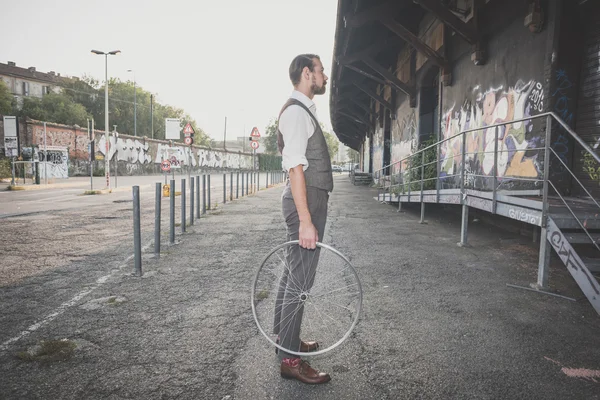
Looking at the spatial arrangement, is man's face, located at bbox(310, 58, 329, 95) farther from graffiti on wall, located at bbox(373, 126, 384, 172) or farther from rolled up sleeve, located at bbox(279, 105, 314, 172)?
graffiti on wall, located at bbox(373, 126, 384, 172)

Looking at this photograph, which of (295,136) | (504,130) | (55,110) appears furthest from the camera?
(55,110)

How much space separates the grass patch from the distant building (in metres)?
80.3

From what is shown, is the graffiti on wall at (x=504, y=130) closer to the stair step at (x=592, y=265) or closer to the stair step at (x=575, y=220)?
the stair step at (x=575, y=220)

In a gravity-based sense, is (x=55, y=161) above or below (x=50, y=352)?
above

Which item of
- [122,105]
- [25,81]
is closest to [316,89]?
[122,105]

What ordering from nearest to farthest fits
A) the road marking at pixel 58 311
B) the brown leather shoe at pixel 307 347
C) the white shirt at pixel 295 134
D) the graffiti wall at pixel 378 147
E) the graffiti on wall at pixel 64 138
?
the white shirt at pixel 295 134 → the brown leather shoe at pixel 307 347 → the road marking at pixel 58 311 → the graffiti wall at pixel 378 147 → the graffiti on wall at pixel 64 138

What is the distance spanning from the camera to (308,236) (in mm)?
2459

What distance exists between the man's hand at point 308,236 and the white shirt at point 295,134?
0.35 metres

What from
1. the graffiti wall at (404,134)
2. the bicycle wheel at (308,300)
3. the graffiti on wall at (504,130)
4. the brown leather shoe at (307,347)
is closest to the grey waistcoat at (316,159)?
the bicycle wheel at (308,300)

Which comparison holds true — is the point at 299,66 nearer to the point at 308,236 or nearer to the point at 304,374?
the point at 308,236

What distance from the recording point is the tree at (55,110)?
53.1 metres

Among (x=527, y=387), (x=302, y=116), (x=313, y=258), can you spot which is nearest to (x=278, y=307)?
(x=313, y=258)

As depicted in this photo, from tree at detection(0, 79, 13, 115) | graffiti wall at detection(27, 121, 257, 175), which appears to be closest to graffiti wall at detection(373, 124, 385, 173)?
graffiti wall at detection(27, 121, 257, 175)

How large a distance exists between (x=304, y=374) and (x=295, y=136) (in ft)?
4.76
